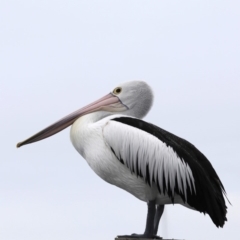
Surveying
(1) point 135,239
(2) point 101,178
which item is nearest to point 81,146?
(2) point 101,178

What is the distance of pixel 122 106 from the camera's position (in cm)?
1728

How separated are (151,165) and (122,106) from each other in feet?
4.07

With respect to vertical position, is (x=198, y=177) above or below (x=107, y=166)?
below

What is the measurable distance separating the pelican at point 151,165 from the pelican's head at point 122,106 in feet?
1.88

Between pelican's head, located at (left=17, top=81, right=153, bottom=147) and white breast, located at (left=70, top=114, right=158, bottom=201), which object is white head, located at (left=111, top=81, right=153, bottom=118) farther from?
white breast, located at (left=70, top=114, right=158, bottom=201)

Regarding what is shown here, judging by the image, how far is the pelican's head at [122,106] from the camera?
56.1 feet

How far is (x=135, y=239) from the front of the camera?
Result: 15695 mm

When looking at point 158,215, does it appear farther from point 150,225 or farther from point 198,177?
point 198,177

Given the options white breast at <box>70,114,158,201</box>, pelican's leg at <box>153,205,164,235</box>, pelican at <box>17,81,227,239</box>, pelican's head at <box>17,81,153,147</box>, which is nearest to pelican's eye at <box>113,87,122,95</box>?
pelican's head at <box>17,81,153,147</box>

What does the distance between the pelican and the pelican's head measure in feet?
1.88

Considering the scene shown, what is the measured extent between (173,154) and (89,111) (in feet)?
5.23

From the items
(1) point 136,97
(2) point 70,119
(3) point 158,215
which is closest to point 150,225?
(3) point 158,215

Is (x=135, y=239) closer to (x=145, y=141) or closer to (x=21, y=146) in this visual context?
(x=145, y=141)

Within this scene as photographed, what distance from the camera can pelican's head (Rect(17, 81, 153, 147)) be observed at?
17109mm
